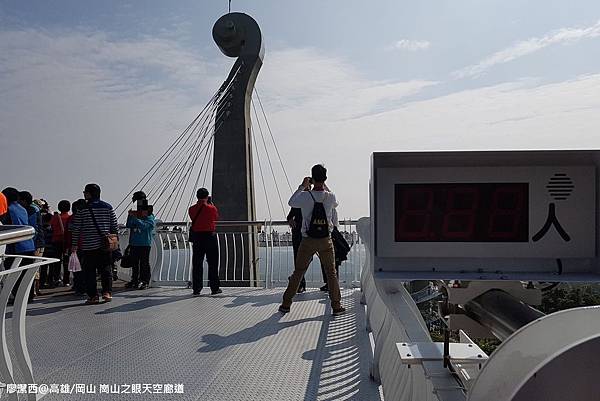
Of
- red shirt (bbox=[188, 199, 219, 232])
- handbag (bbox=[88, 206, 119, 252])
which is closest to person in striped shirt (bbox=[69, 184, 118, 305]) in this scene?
handbag (bbox=[88, 206, 119, 252])

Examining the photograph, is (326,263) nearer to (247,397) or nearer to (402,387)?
(247,397)

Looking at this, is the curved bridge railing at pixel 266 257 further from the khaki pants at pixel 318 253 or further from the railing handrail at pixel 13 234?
the railing handrail at pixel 13 234

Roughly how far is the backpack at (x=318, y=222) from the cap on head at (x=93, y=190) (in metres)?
2.97

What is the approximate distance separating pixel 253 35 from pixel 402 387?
17.6m

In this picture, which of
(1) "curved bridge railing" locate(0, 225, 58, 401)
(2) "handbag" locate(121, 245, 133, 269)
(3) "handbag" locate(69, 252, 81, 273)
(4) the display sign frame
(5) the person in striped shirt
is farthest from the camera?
(2) "handbag" locate(121, 245, 133, 269)

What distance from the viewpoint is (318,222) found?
20.3 ft

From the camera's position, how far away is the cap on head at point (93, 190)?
7.00m

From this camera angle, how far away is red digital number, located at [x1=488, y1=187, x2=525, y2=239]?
2.53 metres

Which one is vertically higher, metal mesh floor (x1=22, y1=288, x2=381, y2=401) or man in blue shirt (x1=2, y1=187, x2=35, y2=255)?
man in blue shirt (x1=2, y1=187, x2=35, y2=255)

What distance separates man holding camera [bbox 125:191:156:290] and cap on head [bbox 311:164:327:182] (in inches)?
157

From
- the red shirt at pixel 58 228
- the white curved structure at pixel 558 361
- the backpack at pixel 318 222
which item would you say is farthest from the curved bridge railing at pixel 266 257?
the white curved structure at pixel 558 361

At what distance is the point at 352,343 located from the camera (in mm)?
5348

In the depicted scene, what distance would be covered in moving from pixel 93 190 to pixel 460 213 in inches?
226

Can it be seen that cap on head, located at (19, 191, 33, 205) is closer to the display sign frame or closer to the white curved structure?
the display sign frame
